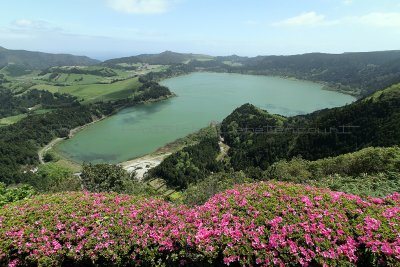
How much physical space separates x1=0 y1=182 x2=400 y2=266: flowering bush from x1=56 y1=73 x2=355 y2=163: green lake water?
65.6 metres

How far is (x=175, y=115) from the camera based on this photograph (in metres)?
119

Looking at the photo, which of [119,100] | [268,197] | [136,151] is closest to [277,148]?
[136,151]

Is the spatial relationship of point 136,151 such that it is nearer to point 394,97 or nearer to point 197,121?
point 197,121

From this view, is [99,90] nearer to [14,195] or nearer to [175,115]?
[175,115]

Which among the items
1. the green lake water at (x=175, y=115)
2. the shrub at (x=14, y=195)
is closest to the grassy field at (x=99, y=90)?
the green lake water at (x=175, y=115)

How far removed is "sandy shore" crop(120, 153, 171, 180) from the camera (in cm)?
6114

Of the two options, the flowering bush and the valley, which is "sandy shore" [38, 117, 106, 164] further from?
the flowering bush

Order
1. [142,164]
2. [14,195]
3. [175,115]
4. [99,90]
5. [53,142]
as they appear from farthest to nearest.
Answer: [99,90], [175,115], [53,142], [142,164], [14,195]

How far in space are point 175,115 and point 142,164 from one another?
55.5m

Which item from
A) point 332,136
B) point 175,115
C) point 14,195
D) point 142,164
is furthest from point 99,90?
point 14,195

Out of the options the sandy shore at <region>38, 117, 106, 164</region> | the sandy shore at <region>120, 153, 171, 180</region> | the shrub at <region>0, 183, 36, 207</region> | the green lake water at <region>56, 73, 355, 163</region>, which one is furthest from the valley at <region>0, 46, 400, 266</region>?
the sandy shore at <region>38, 117, 106, 164</region>

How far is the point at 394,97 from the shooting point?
6294 cm

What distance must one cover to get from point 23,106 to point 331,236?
521 ft

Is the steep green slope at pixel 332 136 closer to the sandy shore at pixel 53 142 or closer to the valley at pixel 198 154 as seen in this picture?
the valley at pixel 198 154
